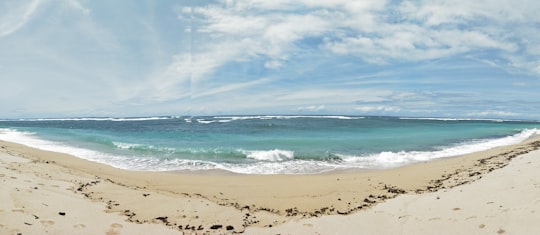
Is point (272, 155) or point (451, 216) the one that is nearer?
Result: point (451, 216)

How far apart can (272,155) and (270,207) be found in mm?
9407

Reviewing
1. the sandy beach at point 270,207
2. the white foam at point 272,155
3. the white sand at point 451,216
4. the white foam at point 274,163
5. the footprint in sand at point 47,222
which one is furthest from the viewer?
the white foam at point 272,155

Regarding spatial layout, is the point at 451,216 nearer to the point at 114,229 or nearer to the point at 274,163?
the point at 114,229

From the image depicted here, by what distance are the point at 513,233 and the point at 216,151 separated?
1466 centimetres

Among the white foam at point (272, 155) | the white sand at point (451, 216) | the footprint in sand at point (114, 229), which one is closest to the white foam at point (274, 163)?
the white foam at point (272, 155)

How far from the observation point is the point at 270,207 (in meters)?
7.41

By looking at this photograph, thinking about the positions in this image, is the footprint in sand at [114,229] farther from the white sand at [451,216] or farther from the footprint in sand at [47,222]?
the white sand at [451,216]

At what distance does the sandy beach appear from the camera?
5094 mm

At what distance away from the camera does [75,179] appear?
943 centimetres

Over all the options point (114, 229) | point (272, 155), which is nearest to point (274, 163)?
point (272, 155)

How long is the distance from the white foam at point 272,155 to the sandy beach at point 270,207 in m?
6.17

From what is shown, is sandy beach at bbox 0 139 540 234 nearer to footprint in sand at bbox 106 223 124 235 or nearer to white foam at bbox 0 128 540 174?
footprint in sand at bbox 106 223 124 235

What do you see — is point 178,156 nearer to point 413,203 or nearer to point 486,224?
point 413,203

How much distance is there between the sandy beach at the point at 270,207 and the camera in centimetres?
509
